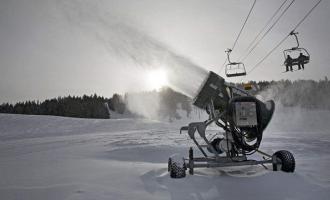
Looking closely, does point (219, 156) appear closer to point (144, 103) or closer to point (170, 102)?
point (170, 102)

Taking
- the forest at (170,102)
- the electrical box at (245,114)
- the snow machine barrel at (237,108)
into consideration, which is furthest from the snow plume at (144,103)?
the electrical box at (245,114)

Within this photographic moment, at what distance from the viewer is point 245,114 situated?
643 cm

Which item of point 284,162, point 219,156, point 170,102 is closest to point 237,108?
point 219,156

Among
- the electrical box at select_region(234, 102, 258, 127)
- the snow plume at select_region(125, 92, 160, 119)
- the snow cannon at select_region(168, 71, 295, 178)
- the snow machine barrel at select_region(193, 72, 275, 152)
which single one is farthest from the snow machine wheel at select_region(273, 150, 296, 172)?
the snow plume at select_region(125, 92, 160, 119)

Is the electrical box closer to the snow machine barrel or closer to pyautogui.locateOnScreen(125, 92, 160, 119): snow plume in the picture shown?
the snow machine barrel

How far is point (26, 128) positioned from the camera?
43312mm

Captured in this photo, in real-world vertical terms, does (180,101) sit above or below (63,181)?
above

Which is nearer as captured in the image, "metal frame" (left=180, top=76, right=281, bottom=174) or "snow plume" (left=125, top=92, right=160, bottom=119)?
"metal frame" (left=180, top=76, right=281, bottom=174)

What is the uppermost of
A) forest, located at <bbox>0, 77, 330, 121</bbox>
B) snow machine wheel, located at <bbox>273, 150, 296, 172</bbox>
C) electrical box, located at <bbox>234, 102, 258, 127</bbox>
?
forest, located at <bbox>0, 77, 330, 121</bbox>

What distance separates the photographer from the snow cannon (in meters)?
6.43

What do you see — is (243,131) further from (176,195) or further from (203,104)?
(176,195)

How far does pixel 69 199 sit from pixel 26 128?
146 feet

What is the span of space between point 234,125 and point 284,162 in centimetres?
152

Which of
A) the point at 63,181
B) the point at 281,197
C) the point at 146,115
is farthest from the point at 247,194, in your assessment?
the point at 146,115
